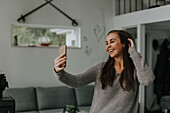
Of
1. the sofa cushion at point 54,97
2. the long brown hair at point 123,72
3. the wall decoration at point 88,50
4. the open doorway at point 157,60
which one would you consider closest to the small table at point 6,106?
the long brown hair at point 123,72

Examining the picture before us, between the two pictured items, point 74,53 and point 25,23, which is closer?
point 25,23

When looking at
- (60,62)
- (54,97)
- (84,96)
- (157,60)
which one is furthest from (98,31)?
(60,62)

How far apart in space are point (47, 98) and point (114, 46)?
2.83 m

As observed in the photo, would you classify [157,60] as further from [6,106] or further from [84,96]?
[6,106]

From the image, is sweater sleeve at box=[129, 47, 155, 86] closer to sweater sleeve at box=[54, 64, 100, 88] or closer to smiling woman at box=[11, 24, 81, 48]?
sweater sleeve at box=[54, 64, 100, 88]

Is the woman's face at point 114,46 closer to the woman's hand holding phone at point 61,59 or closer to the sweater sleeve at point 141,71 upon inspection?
the sweater sleeve at point 141,71

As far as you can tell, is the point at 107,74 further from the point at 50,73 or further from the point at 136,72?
the point at 50,73

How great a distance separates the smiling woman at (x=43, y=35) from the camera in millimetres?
4371

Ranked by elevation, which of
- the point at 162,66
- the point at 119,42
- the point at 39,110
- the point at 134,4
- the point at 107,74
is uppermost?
the point at 134,4

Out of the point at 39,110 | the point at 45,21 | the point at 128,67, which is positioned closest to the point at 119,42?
the point at 128,67

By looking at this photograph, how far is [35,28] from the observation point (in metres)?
4.53

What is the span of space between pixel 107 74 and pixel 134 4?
13.2 feet

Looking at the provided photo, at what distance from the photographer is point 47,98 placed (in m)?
4.07

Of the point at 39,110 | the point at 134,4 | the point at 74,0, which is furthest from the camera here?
the point at 134,4
